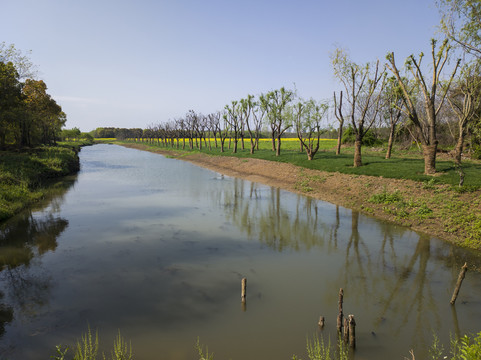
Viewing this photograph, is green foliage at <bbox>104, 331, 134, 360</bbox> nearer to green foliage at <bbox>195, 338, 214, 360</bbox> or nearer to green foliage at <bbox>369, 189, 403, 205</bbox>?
green foliage at <bbox>195, 338, 214, 360</bbox>

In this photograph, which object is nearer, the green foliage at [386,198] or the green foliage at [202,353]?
the green foliage at [202,353]

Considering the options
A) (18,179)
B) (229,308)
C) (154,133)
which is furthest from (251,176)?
(154,133)

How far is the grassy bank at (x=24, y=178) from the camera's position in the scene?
19.3m

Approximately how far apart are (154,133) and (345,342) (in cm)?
13533

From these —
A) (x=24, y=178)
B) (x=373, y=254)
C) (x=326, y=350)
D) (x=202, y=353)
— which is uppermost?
(x=24, y=178)

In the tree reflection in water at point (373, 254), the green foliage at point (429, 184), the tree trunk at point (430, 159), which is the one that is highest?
the tree trunk at point (430, 159)

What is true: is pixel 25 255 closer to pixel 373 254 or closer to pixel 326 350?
pixel 326 350

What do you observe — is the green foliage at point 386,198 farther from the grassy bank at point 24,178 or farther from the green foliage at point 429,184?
the grassy bank at point 24,178

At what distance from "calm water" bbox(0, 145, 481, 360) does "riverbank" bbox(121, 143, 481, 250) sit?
1.29 meters

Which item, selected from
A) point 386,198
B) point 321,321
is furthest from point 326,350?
point 386,198

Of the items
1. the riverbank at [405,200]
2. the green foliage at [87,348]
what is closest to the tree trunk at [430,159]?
the riverbank at [405,200]

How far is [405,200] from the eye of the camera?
18.6 m

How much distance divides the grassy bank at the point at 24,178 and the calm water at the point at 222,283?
1686mm

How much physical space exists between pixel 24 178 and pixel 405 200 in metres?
32.5
